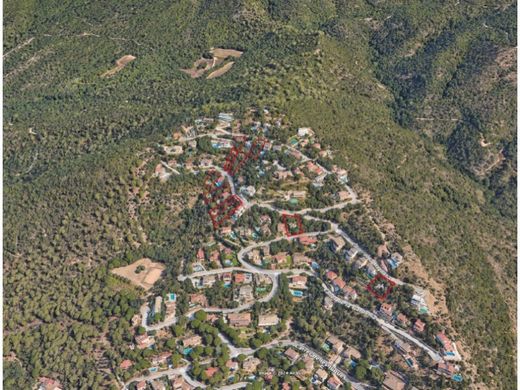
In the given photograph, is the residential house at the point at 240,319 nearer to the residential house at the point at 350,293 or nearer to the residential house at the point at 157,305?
the residential house at the point at 157,305

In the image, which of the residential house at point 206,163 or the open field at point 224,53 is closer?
the residential house at point 206,163

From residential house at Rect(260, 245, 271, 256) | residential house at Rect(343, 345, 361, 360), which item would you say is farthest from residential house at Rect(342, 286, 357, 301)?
residential house at Rect(260, 245, 271, 256)

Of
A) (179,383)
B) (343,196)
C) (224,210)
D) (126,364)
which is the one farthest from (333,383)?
(224,210)

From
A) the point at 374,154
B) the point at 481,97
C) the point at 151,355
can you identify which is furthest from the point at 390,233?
the point at 481,97

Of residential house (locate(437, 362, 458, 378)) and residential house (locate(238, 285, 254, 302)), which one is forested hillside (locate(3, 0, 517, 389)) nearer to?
residential house (locate(437, 362, 458, 378))

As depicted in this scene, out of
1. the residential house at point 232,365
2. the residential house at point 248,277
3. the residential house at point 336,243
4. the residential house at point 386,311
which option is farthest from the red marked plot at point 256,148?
the residential house at point 232,365

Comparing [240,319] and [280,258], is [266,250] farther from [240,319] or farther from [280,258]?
[240,319]
